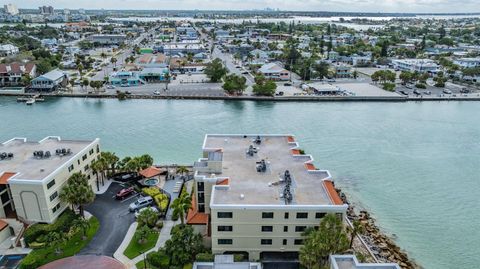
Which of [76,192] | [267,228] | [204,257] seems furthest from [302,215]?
[76,192]

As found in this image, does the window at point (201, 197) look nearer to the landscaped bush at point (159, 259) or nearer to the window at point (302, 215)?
the landscaped bush at point (159, 259)

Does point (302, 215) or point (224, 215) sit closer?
point (224, 215)

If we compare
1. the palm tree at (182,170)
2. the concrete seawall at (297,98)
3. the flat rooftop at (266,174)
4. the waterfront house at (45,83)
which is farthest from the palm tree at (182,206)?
the waterfront house at (45,83)

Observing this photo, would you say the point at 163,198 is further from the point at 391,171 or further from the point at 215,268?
the point at 391,171

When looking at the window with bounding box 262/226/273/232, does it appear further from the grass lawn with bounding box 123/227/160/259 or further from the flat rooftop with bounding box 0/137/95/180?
the flat rooftop with bounding box 0/137/95/180

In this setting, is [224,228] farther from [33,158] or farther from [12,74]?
[12,74]

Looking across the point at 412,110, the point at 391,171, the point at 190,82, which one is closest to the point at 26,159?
the point at 391,171

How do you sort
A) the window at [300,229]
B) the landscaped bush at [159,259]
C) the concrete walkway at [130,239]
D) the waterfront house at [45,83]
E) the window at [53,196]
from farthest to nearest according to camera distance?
the waterfront house at [45,83] < the window at [53,196] < the concrete walkway at [130,239] < the window at [300,229] < the landscaped bush at [159,259]
